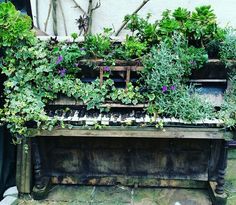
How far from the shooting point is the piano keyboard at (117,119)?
152 inches

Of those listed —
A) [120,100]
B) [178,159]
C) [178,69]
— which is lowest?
[178,159]

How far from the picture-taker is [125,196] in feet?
15.0

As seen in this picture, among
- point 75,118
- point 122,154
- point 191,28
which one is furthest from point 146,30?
point 122,154

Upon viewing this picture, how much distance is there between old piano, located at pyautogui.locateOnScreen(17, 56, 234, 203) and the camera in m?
3.98

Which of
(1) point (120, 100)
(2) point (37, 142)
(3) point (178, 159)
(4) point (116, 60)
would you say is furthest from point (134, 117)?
(2) point (37, 142)

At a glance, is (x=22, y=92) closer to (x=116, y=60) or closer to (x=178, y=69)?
(x=116, y=60)

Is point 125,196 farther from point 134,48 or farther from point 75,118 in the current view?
point 134,48

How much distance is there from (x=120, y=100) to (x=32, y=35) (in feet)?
3.76

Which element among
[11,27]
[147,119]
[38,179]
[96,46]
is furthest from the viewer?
[38,179]

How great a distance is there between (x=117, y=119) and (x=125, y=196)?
3.82 feet

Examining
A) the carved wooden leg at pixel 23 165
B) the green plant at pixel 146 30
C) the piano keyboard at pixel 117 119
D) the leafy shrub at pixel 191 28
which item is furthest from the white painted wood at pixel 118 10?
the carved wooden leg at pixel 23 165

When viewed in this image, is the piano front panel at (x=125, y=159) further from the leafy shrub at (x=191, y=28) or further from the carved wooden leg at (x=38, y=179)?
the leafy shrub at (x=191, y=28)

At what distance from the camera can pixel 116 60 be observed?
3977 millimetres

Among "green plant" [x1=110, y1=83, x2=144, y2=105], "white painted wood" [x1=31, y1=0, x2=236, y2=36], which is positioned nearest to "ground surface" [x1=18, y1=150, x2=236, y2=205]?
"green plant" [x1=110, y1=83, x2=144, y2=105]
